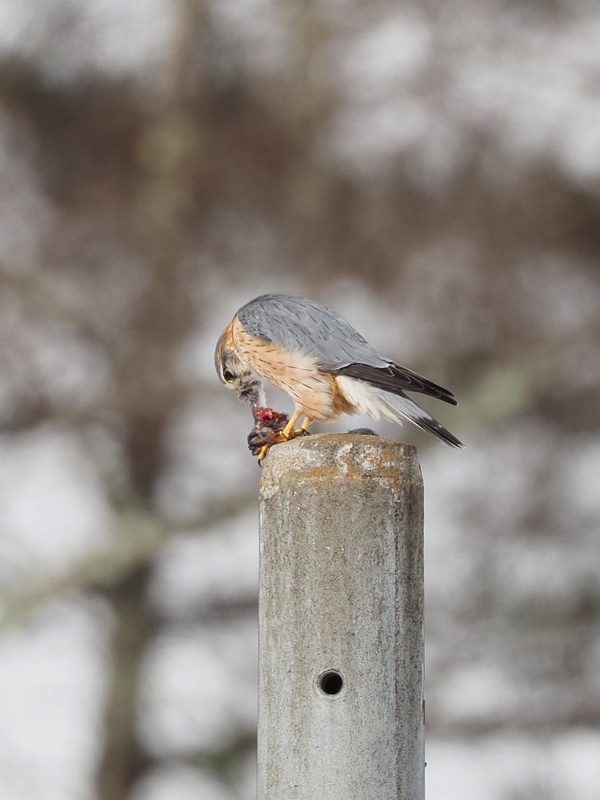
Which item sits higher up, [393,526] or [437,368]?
[437,368]

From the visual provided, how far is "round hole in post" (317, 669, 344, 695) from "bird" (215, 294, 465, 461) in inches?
27.4

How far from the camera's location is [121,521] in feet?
26.8

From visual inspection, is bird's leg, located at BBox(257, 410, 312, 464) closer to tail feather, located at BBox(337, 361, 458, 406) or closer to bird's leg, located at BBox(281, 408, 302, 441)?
bird's leg, located at BBox(281, 408, 302, 441)

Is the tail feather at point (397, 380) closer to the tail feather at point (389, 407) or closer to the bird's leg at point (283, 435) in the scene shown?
the tail feather at point (389, 407)

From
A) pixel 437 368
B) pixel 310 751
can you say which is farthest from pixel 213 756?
pixel 310 751

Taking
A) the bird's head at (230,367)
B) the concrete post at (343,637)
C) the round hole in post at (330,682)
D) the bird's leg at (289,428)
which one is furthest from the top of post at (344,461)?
the bird's head at (230,367)

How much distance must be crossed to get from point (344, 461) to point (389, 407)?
0.62 m

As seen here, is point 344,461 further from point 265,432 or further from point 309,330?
point 309,330

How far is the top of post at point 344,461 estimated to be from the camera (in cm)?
233

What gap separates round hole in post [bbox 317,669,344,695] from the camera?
2.29 meters

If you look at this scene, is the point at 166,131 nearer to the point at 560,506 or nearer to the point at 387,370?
the point at 560,506

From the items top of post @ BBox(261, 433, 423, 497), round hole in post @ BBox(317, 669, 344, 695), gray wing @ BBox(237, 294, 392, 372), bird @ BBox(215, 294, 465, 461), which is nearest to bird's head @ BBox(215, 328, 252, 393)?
bird @ BBox(215, 294, 465, 461)

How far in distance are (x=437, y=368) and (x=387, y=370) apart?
5.08 meters

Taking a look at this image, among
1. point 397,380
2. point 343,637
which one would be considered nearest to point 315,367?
point 397,380
